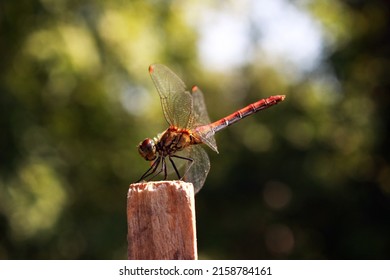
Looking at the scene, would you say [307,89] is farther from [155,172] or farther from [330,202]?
[155,172]

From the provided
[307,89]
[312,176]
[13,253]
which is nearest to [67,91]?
[13,253]

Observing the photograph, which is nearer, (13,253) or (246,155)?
(13,253)

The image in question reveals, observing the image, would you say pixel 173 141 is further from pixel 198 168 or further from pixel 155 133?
pixel 155 133

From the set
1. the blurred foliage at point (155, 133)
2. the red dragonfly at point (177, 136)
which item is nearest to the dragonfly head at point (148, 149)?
the red dragonfly at point (177, 136)

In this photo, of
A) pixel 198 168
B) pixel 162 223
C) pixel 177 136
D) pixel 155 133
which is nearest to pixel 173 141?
→ pixel 177 136

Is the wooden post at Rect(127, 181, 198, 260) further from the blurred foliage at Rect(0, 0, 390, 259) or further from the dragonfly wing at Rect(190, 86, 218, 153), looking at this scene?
the blurred foliage at Rect(0, 0, 390, 259)

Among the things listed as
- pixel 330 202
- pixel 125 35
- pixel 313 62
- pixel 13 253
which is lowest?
pixel 13 253
